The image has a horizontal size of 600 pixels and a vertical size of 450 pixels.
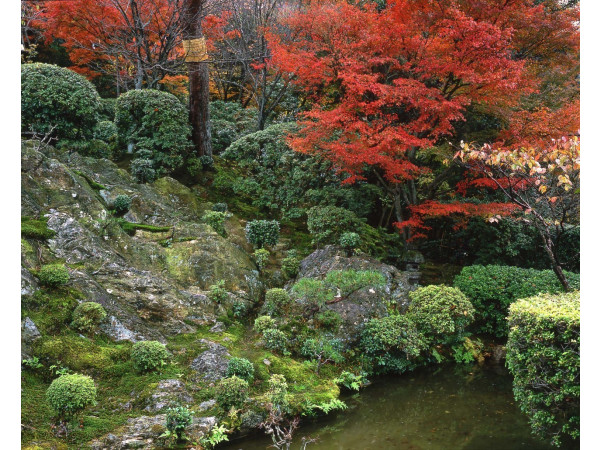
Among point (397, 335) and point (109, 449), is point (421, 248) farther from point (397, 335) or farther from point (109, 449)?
point (109, 449)

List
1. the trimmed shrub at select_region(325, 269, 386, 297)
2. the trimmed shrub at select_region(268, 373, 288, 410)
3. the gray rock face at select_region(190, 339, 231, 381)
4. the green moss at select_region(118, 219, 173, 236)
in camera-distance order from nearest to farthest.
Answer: the trimmed shrub at select_region(268, 373, 288, 410) < the gray rock face at select_region(190, 339, 231, 381) < the trimmed shrub at select_region(325, 269, 386, 297) < the green moss at select_region(118, 219, 173, 236)

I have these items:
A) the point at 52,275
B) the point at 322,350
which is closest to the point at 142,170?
the point at 52,275

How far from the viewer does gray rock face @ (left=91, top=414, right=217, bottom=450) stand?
4.91 metres

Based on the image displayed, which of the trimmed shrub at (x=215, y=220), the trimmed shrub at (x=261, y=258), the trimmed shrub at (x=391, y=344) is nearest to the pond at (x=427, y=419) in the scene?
the trimmed shrub at (x=391, y=344)

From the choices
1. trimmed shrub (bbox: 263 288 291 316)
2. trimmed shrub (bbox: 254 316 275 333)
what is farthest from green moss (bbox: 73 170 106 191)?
trimmed shrub (bbox: 254 316 275 333)

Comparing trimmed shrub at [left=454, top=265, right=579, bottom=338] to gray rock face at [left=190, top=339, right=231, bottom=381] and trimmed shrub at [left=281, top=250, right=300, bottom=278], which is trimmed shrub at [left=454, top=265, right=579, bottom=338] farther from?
gray rock face at [left=190, top=339, right=231, bottom=381]

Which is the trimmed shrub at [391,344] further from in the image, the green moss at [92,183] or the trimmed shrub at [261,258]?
the green moss at [92,183]

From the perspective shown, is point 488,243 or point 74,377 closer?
point 74,377

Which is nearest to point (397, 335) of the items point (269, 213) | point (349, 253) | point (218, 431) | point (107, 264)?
point (349, 253)

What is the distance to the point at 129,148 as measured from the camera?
1330cm

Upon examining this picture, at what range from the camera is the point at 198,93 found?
44.1 feet

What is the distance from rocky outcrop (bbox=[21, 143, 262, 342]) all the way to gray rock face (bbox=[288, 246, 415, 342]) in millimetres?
1447

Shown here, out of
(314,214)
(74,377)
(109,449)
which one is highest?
(314,214)

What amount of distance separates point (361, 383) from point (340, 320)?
121 cm
